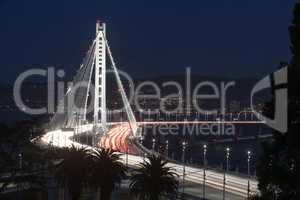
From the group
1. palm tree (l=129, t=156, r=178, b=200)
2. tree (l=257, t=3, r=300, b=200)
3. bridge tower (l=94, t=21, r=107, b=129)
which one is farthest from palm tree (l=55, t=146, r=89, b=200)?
bridge tower (l=94, t=21, r=107, b=129)

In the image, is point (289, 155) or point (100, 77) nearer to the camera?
point (289, 155)

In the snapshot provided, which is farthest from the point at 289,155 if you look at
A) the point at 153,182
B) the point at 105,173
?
the point at 105,173

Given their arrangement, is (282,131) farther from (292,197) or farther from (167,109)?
(167,109)

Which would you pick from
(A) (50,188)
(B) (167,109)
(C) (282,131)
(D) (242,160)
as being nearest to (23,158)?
(A) (50,188)

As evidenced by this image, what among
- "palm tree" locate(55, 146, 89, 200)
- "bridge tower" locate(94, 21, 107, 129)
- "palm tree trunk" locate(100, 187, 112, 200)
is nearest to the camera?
"palm tree trunk" locate(100, 187, 112, 200)

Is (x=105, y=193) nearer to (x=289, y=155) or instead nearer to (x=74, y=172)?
(x=74, y=172)

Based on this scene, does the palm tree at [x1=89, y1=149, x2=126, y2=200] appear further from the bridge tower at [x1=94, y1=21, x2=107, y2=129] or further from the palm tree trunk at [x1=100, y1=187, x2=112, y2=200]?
the bridge tower at [x1=94, y1=21, x2=107, y2=129]

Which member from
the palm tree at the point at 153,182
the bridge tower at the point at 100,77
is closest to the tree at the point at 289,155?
the palm tree at the point at 153,182

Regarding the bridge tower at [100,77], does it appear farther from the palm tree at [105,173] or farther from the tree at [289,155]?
the tree at [289,155]
